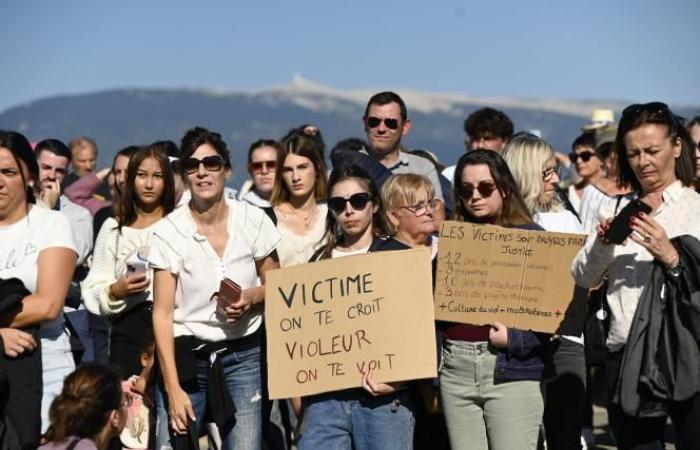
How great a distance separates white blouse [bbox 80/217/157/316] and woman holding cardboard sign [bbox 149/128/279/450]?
757mm

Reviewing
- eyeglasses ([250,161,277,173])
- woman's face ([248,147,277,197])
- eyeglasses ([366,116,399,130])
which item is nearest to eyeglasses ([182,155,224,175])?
eyeglasses ([366,116,399,130])

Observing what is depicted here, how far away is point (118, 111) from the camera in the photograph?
132 meters

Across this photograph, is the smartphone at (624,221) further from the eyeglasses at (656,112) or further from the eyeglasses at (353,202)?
the eyeglasses at (353,202)

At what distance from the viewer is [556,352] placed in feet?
23.4

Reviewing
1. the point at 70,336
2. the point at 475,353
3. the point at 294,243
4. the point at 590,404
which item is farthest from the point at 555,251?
the point at 590,404

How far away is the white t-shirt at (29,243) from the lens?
19.7 ft

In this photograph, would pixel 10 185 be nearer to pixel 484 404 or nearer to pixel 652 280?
pixel 484 404

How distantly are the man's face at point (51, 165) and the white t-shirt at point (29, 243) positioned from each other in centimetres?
→ 346

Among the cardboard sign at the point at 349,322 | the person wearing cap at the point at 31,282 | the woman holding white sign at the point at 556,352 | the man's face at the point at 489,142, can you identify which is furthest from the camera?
the man's face at the point at 489,142

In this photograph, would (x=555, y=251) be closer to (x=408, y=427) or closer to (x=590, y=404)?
(x=408, y=427)

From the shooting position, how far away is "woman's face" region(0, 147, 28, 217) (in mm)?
6027

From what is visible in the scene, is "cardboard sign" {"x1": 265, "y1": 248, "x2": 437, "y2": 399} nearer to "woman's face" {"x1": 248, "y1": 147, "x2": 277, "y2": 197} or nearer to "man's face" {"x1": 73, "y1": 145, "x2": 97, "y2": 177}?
"woman's face" {"x1": 248, "y1": 147, "x2": 277, "y2": 197}

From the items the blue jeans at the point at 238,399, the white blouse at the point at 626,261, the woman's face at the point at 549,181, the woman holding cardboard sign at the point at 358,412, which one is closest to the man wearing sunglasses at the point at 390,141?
the woman's face at the point at 549,181

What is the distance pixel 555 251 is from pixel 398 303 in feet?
2.65
